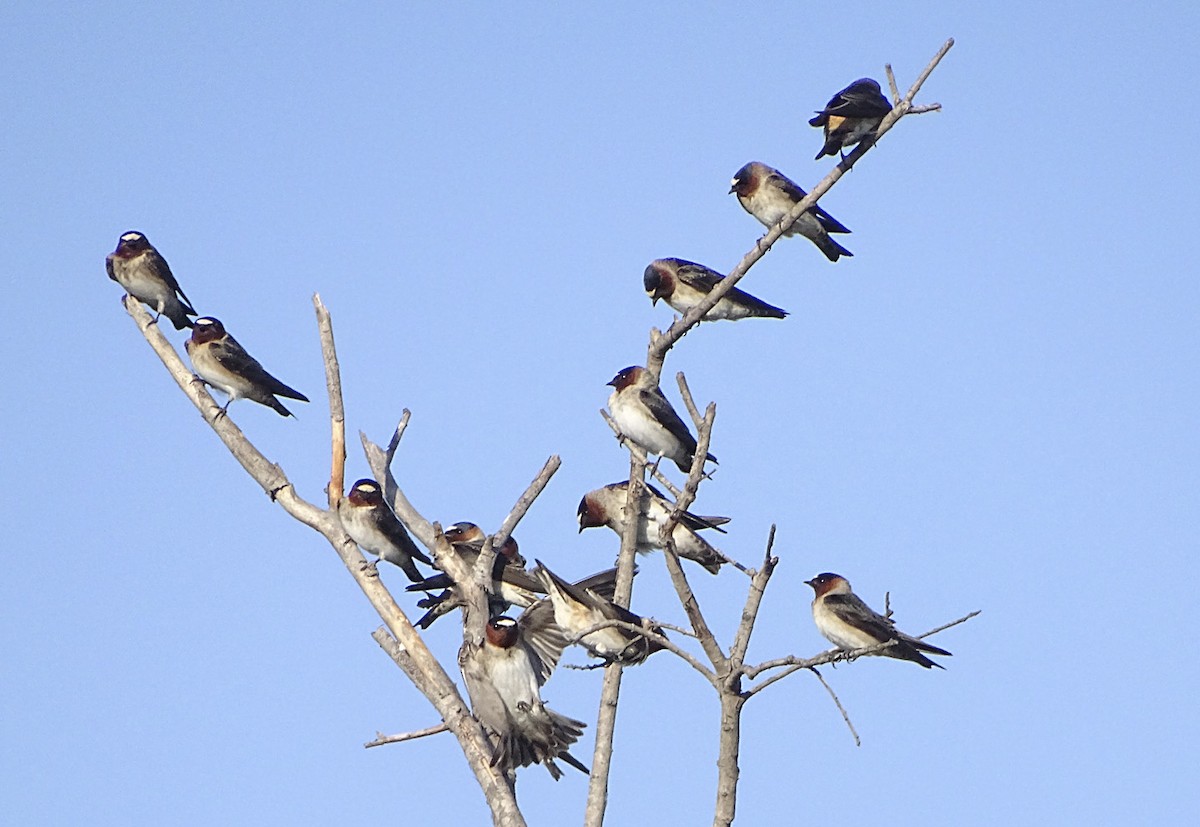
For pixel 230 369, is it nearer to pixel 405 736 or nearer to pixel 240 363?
pixel 240 363

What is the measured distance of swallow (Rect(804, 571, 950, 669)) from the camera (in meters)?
11.7

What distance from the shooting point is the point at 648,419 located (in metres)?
13.8

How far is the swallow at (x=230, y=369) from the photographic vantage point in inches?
586

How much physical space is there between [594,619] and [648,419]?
2853 millimetres

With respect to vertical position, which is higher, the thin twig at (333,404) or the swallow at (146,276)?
the swallow at (146,276)

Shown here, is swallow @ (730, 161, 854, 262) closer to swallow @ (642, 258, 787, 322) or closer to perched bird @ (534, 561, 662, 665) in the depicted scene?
swallow @ (642, 258, 787, 322)

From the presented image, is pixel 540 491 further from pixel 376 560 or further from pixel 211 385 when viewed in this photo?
pixel 211 385

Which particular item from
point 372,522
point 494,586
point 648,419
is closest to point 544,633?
point 494,586

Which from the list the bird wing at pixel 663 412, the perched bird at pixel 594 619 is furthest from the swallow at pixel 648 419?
the perched bird at pixel 594 619

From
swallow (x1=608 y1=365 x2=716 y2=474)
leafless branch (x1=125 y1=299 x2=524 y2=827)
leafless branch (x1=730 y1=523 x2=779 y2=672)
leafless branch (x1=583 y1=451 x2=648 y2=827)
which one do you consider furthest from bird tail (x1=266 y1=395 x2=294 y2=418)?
leafless branch (x1=730 y1=523 x2=779 y2=672)

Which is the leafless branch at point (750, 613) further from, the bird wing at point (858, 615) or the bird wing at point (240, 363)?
the bird wing at point (240, 363)

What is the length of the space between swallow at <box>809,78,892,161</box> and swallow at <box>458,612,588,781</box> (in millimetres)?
4786

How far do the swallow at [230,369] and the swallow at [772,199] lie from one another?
4.85 m

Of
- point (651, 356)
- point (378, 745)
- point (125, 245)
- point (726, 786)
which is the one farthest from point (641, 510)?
point (125, 245)
